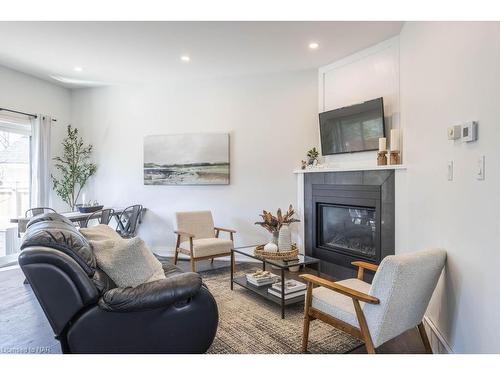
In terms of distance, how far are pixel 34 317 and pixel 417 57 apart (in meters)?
4.05

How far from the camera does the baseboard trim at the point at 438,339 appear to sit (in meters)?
2.03

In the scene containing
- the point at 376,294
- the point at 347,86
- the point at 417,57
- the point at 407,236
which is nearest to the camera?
the point at 376,294

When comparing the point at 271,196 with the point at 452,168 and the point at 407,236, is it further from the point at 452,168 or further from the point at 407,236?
the point at 452,168

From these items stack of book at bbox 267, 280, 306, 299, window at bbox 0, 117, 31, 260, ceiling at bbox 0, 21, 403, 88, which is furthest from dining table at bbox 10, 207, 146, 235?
stack of book at bbox 267, 280, 306, 299

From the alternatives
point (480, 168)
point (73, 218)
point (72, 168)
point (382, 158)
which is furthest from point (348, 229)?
point (72, 168)

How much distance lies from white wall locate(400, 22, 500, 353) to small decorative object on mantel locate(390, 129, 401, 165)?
0.45 metres

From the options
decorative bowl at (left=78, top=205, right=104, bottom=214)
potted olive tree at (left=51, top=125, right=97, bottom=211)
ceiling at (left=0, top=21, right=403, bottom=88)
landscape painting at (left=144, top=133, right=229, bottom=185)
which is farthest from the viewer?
potted olive tree at (left=51, top=125, right=97, bottom=211)

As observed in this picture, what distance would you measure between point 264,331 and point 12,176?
435 centimetres

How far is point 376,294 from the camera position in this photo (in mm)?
1758

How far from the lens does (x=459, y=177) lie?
189 cm

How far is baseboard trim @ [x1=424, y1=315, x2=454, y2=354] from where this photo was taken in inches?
80.1

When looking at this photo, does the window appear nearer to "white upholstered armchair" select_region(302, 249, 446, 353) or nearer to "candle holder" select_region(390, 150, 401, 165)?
"white upholstered armchair" select_region(302, 249, 446, 353)

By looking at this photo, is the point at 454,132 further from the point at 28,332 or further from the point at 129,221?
the point at 129,221
